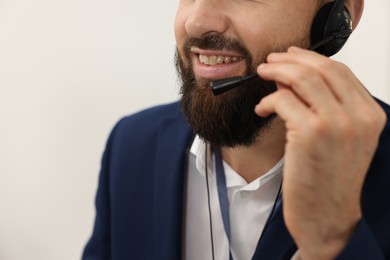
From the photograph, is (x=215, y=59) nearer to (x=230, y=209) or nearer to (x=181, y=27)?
(x=181, y=27)

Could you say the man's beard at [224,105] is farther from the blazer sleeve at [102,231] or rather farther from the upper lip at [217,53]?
the blazer sleeve at [102,231]

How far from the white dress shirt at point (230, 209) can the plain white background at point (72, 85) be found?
504mm

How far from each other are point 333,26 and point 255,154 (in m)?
0.32

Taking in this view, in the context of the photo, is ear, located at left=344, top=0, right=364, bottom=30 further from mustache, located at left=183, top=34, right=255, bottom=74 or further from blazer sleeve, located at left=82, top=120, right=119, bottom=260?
blazer sleeve, located at left=82, top=120, right=119, bottom=260

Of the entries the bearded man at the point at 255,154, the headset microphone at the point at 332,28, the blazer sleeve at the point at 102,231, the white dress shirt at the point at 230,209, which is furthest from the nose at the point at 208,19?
the blazer sleeve at the point at 102,231

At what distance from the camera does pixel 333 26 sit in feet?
2.74

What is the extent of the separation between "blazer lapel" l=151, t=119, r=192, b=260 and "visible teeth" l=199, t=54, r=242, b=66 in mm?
244

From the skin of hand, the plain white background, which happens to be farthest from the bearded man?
the plain white background

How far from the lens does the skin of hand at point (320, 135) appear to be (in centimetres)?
58

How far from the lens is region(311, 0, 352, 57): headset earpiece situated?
83 centimetres

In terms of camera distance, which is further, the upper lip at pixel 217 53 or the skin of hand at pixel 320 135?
the upper lip at pixel 217 53

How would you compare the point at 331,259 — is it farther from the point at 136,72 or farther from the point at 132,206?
the point at 136,72

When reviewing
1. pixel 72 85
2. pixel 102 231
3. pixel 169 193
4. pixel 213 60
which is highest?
pixel 213 60

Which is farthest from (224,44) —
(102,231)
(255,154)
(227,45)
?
(102,231)
